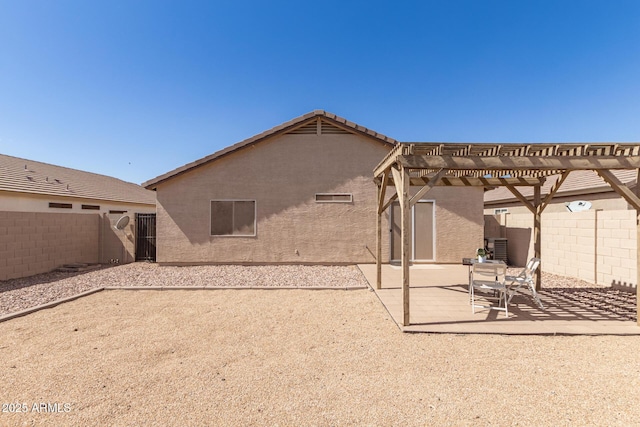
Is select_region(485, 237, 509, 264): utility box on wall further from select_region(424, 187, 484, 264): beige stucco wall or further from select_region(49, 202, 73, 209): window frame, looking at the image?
select_region(49, 202, 73, 209): window frame

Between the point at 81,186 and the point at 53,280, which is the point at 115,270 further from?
the point at 81,186

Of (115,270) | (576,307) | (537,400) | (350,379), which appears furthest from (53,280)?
(576,307)

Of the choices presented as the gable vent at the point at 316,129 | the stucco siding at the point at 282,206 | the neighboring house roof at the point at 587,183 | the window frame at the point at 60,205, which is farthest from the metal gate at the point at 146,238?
the neighboring house roof at the point at 587,183

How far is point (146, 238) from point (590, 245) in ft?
46.8

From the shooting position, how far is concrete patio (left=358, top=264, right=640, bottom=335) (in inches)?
173

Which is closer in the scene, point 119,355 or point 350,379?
point 350,379

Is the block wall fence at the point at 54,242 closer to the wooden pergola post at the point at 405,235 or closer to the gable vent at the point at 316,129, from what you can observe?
the gable vent at the point at 316,129

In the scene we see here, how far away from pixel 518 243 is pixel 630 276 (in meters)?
3.90

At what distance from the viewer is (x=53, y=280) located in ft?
26.2

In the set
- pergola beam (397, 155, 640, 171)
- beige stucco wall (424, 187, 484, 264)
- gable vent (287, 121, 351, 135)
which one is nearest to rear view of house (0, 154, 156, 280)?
gable vent (287, 121, 351, 135)

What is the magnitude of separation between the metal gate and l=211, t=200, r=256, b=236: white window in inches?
108

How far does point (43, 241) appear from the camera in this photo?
906cm

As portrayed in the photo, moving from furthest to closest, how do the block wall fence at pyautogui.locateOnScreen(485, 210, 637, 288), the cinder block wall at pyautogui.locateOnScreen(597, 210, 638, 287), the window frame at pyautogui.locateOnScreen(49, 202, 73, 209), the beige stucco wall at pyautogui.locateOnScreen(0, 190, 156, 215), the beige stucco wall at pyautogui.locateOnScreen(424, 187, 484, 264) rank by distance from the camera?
the window frame at pyautogui.locateOnScreen(49, 202, 73, 209), the beige stucco wall at pyautogui.locateOnScreen(424, 187, 484, 264), the beige stucco wall at pyautogui.locateOnScreen(0, 190, 156, 215), the block wall fence at pyautogui.locateOnScreen(485, 210, 637, 288), the cinder block wall at pyautogui.locateOnScreen(597, 210, 638, 287)

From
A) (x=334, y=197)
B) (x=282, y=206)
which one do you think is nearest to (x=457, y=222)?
(x=334, y=197)
